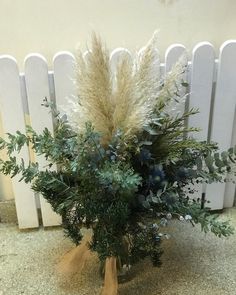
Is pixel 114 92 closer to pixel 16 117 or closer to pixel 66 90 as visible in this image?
pixel 66 90

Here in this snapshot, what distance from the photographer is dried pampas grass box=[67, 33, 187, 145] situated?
96 centimetres

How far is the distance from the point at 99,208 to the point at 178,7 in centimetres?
71

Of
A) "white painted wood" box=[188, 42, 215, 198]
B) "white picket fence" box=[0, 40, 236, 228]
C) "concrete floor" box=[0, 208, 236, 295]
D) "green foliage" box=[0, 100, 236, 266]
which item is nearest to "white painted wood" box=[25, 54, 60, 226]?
"white picket fence" box=[0, 40, 236, 228]

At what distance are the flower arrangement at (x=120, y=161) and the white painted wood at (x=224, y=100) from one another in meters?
0.26

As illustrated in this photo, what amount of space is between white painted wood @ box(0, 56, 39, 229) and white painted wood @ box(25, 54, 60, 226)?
0.03 meters

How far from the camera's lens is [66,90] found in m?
1.28

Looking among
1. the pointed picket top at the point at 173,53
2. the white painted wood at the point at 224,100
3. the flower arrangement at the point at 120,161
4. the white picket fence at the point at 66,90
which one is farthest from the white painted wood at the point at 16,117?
the white painted wood at the point at 224,100

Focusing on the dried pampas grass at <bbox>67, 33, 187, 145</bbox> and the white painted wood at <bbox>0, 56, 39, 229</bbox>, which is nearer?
the dried pampas grass at <bbox>67, 33, 187, 145</bbox>

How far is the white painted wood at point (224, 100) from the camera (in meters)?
1.29

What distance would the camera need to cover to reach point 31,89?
4.12ft

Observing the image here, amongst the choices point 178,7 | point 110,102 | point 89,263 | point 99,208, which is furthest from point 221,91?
point 89,263

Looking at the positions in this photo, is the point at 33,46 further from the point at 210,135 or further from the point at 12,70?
the point at 210,135

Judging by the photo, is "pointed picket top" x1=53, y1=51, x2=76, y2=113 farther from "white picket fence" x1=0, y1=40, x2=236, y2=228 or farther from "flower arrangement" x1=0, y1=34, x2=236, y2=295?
"flower arrangement" x1=0, y1=34, x2=236, y2=295

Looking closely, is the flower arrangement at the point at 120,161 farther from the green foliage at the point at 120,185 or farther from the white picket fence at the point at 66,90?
the white picket fence at the point at 66,90
